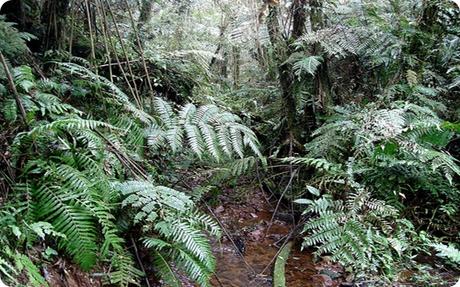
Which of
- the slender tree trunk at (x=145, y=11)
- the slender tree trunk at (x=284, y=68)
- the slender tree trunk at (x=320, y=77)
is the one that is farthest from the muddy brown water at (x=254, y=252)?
the slender tree trunk at (x=145, y=11)

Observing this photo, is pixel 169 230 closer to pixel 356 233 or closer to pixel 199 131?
pixel 199 131

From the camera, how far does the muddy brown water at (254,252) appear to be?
273 centimetres

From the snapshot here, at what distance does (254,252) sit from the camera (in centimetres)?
310

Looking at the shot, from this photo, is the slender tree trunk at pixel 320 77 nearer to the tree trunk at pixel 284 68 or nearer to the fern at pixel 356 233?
the tree trunk at pixel 284 68

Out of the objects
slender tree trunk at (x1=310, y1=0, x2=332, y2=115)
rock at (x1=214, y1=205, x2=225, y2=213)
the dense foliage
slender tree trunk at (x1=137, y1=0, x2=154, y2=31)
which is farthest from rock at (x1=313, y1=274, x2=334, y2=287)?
slender tree trunk at (x1=137, y1=0, x2=154, y2=31)

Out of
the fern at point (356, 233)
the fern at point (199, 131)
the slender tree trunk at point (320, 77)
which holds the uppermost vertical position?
the slender tree trunk at point (320, 77)

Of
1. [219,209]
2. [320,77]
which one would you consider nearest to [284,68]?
[320,77]

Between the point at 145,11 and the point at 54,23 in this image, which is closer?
the point at 54,23

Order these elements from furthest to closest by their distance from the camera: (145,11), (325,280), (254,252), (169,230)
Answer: (145,11)
(254,252)
(325,280)
(169,230)

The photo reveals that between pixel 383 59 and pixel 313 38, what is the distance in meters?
0.70

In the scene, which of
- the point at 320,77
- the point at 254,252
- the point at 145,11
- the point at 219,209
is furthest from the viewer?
the point at 145,11

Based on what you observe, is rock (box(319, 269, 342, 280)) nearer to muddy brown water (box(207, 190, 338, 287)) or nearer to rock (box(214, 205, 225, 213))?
muddy brown water (box(207, 190, 338, 287))

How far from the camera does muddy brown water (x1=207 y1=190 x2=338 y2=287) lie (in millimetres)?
2729

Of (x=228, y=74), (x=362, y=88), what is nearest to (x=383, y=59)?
(x=362, y=88)
